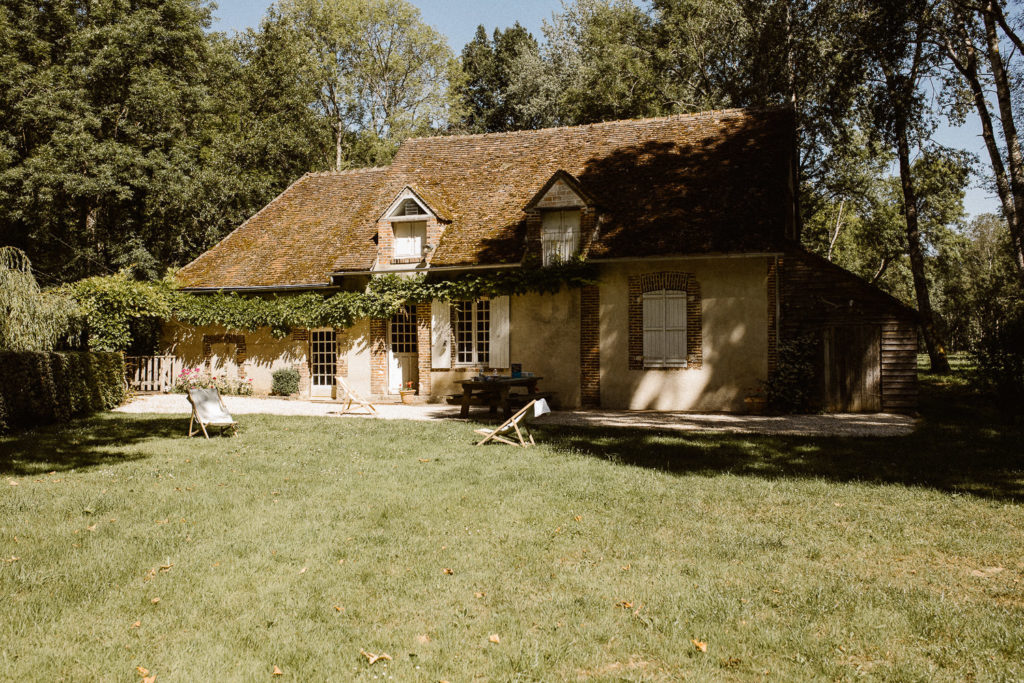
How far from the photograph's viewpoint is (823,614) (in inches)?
172

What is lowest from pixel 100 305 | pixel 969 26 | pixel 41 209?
pixel 100 305

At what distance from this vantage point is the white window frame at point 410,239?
1895cm

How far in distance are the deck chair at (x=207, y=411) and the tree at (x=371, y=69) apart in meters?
24.2

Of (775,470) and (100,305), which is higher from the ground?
(100,305)

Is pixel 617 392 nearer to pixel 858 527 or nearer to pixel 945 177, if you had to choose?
pixel 858 527

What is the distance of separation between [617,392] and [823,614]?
12687 mm

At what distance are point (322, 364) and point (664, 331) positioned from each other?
9599 millimetres

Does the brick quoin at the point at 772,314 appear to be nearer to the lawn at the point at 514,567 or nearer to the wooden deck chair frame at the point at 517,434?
the lawn at the point at 514,567

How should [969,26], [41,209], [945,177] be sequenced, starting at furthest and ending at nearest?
[945,177]
[41,209]
[969,26]

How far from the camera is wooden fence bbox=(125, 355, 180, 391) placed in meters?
19.9

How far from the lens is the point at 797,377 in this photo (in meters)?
15.9

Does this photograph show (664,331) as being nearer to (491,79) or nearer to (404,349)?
(404,349)

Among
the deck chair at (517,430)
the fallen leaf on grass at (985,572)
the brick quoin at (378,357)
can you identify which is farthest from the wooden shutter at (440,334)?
the fallen leaf on grass at (985,572)

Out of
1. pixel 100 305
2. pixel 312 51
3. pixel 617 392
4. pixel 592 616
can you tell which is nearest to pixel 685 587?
pixel 592 616
